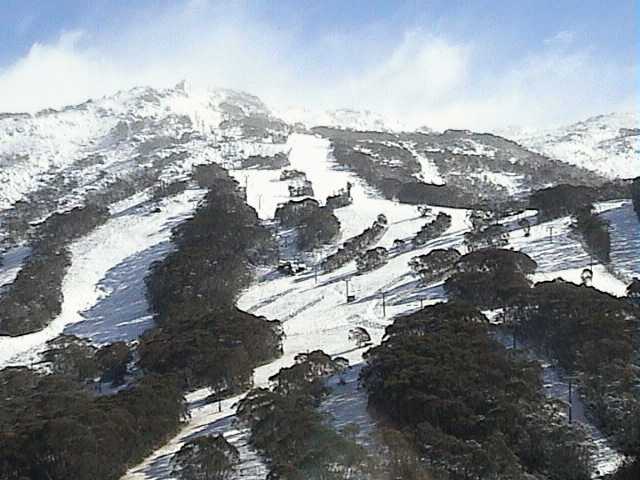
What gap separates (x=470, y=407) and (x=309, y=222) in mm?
46296

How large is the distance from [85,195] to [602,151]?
12044cm

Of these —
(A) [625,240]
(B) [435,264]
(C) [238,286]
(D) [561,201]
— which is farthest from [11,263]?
(A) [625,240]

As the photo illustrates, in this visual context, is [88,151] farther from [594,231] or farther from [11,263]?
[594,231]

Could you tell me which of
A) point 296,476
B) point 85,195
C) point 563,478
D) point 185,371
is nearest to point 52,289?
point 185,371

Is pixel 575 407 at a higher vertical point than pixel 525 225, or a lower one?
lower

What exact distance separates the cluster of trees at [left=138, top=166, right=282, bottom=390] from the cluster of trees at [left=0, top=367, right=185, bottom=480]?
3.08 m

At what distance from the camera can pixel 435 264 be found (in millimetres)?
54031

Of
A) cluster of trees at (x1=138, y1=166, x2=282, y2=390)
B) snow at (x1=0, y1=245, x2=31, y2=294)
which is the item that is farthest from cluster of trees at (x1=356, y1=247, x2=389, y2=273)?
snow at (x1=0, y1=245, x2=31, y2=294)

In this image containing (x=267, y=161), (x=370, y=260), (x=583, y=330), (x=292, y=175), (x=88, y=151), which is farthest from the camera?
(x=88, y=151)

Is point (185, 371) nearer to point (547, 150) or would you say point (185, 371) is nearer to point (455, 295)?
point (455, 295)

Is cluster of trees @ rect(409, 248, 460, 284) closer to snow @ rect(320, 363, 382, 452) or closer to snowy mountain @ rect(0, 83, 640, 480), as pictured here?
snowy mountain @ rect(0, 83, 640, 480)

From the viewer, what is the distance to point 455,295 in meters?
45.8

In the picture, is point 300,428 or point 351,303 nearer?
point 300,428

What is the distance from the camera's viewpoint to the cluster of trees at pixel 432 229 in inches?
2573
